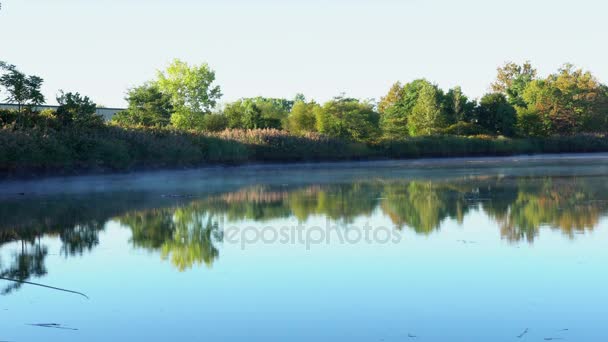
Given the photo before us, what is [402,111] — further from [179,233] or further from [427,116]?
[179,233]

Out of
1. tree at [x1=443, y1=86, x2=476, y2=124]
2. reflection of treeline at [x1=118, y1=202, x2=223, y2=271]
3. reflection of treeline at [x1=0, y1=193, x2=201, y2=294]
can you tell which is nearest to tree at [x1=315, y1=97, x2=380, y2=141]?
tree at [x1=443, y1=86, x2=476, y2=124]

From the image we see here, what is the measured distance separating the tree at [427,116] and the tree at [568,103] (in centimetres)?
953

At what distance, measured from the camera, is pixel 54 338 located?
4.84 m

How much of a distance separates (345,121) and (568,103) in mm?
26088

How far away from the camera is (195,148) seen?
103 feet

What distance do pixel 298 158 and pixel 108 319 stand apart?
111ft

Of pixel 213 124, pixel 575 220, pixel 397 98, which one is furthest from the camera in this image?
pixel 397 98

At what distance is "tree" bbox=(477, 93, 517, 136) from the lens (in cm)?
5950

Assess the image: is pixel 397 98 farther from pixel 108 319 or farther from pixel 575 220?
pixel 108 319

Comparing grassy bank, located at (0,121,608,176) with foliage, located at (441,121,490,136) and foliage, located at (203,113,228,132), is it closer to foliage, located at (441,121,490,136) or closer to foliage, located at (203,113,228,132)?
foliage, located at (441,121,490,136)

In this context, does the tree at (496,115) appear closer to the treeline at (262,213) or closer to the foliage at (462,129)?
the foliage at (462,129)

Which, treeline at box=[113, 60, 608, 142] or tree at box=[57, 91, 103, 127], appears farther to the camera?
treeline at box=[113, 60, 608, 142]

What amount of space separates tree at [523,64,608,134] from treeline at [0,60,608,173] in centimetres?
10

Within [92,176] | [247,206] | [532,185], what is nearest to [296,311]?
[247,206]
